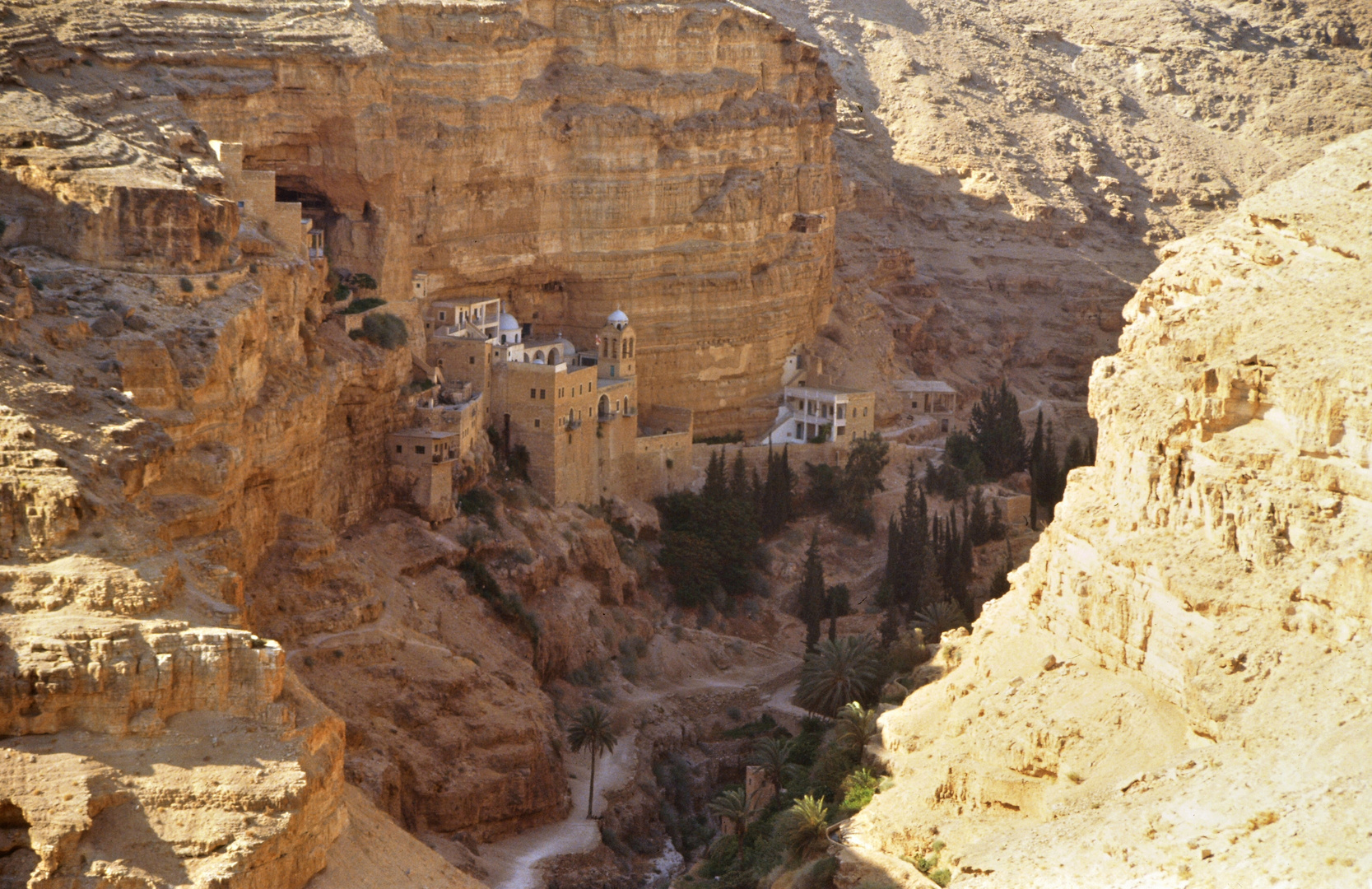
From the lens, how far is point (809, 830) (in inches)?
1693

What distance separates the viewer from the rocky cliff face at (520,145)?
52.9 metres

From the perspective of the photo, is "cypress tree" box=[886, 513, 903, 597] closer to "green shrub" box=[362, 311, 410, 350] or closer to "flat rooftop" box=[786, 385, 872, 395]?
"flat rooftop" box=[786, 385, 872, 395]

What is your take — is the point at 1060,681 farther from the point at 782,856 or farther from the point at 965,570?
the point at 965,570

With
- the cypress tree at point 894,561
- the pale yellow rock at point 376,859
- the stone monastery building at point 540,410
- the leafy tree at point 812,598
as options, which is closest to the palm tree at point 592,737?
the stone monastery building at point 540,410

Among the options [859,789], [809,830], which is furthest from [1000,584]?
[809,830]

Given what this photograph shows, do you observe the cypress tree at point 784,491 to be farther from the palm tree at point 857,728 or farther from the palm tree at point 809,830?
the palm tree at point 809,830

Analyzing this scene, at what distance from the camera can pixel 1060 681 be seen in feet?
128

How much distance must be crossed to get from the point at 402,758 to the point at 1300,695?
900 inches

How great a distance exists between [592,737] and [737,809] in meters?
5.62

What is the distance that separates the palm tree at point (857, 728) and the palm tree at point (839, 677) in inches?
185

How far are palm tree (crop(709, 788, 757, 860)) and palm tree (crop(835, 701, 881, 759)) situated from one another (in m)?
2.74

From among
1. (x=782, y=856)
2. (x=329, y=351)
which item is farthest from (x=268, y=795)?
(x=329, y=351)

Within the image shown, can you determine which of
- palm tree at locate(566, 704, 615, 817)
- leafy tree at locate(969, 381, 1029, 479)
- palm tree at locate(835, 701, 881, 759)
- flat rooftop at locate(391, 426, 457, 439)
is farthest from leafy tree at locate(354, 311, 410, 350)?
leafy tree at locate(969, 381, 1029, 479)

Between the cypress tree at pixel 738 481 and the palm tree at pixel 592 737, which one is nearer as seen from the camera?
the palm tree at pixel 592 737
